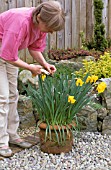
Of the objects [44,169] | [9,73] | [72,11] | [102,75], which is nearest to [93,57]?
[102,75]

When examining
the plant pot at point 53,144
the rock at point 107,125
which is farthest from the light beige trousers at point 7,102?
the rock at point 107,125

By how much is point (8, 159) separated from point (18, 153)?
148 mm

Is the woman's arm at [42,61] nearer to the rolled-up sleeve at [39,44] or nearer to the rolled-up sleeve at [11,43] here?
the rolled-up sleeve at [39,44]

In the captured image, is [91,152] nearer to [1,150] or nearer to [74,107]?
[74,107]

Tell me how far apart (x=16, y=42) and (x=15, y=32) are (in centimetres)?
8

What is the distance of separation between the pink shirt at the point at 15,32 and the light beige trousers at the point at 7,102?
272mm

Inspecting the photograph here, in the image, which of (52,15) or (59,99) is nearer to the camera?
(52,15)

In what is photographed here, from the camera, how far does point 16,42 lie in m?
2.91

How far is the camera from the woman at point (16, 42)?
290cm

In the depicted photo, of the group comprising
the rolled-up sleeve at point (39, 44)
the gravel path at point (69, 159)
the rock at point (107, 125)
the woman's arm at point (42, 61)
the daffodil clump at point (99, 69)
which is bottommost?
the gravel path at point (69, 159)

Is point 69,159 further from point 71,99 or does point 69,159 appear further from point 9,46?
point 9,46

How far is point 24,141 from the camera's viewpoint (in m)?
3.57

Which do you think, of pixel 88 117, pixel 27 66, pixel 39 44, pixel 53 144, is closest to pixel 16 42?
pixel 27 66

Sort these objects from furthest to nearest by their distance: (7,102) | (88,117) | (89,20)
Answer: (89,20) < (88,117) < (7,102)
